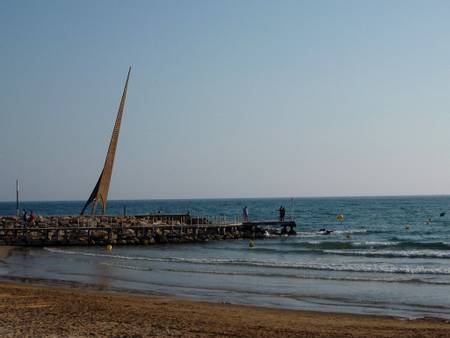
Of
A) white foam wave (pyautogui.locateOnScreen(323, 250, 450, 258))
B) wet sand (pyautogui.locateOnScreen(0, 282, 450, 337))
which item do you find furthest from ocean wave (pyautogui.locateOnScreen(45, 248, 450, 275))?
wet sand (pyautogui.locateOnScreen(0, 282, 450, 337))

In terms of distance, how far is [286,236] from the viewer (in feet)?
167

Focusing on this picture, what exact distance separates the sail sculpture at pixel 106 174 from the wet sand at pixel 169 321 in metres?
27.8

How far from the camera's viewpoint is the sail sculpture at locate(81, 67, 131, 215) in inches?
1816

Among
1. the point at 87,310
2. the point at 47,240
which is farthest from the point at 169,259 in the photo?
the point at 87,310

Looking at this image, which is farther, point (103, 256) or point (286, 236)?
point (286, 236)

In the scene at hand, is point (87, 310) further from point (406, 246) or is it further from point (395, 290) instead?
point (406, 246)

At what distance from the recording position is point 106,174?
46938mm

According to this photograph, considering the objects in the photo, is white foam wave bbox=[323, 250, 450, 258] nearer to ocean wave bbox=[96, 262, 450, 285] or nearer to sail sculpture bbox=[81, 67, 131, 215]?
ocean wave bbox=[96, 262, 450, 285]

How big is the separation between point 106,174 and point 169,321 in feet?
111

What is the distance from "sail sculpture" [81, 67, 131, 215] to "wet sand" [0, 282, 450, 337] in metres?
27.8

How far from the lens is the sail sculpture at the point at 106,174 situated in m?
46.1

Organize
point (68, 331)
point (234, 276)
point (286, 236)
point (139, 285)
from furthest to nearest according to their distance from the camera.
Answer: point (286, 236), point (234, 276), point (139, 285), point (68, 331)

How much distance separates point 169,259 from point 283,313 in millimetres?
16423

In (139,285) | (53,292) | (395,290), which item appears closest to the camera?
(53,292)
